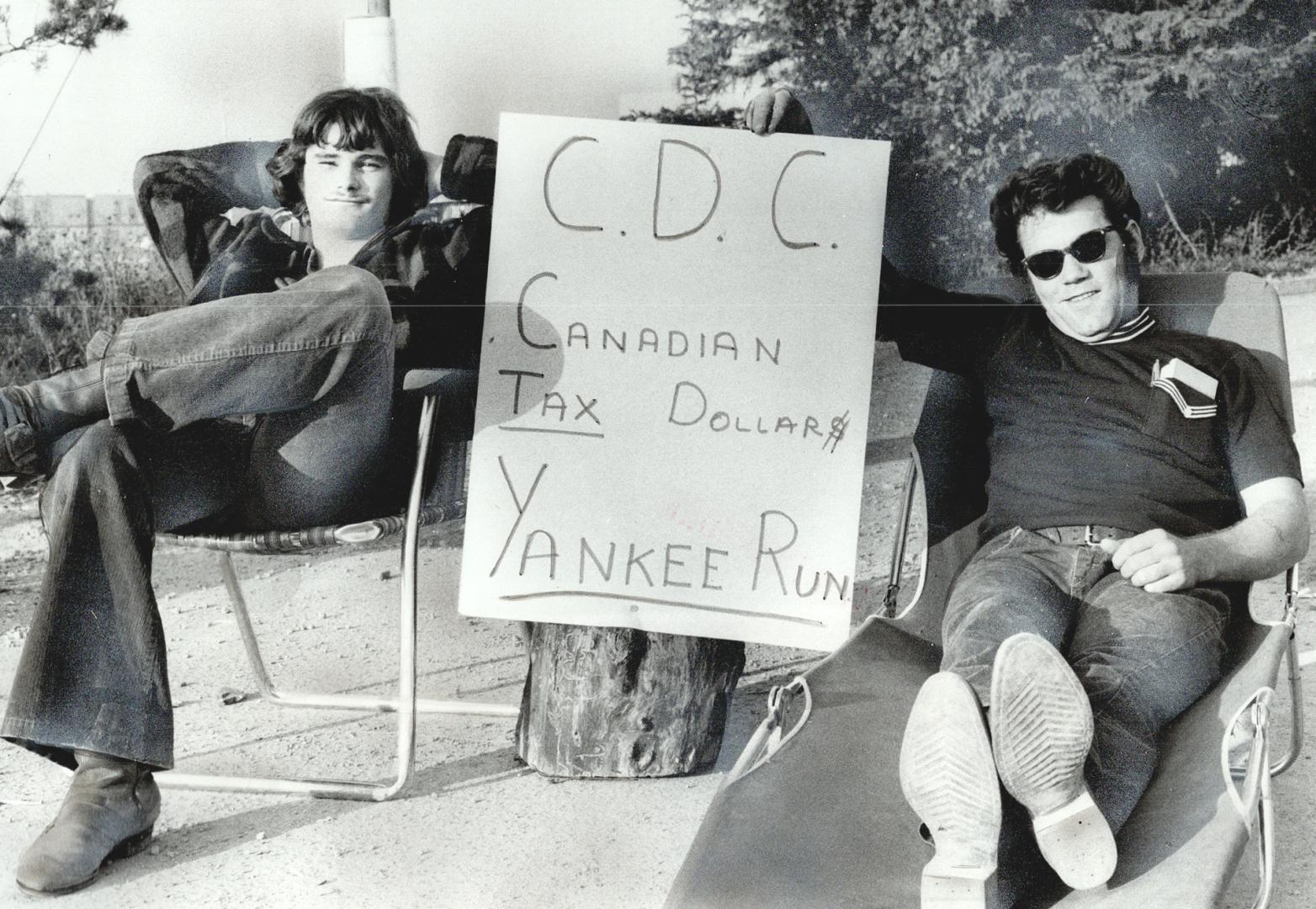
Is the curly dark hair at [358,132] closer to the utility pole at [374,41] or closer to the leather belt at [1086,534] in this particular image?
the utility pole at [374,41]

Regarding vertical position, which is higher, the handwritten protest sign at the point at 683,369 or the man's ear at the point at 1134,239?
the man's ear at the point at 1134,239

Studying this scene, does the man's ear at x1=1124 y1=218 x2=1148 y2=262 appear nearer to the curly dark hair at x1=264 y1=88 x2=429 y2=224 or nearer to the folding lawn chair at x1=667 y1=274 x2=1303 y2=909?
the folding lawn chair at x1=667 y1=274 x2=1303 y2=909

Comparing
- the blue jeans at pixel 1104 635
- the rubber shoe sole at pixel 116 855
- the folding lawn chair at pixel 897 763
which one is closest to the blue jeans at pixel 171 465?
the rubber shoe sole at pixel 116 855

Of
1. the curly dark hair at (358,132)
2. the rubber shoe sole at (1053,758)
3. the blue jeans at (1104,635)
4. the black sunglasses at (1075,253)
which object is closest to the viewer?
the rubber shoe sole at (1053,758)

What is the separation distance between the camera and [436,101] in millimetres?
2584

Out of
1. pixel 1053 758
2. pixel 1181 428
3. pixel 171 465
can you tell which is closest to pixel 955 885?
pixel 1053 758

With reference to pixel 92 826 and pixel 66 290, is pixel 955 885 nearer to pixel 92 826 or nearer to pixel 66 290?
pixel 92 826

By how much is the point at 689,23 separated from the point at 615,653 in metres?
1.28

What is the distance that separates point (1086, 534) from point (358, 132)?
161 centimetres

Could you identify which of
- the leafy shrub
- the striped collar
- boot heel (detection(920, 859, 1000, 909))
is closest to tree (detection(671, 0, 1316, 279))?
the leafy shrub

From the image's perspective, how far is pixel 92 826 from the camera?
2289 mm

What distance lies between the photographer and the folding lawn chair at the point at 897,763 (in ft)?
6.39

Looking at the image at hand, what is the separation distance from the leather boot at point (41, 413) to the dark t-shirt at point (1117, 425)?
1.54 m

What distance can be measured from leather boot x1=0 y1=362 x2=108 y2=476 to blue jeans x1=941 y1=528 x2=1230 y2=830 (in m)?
1.64
